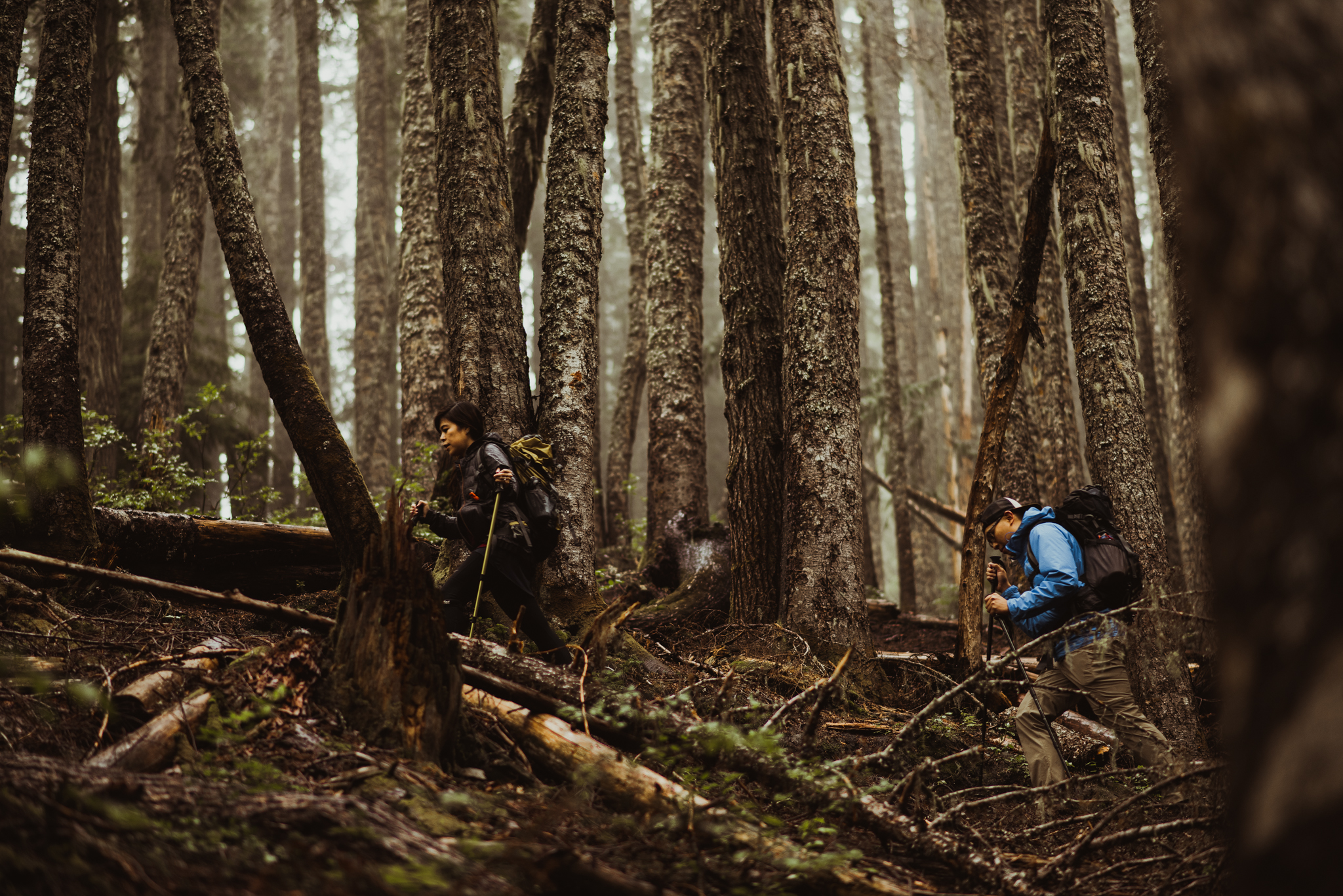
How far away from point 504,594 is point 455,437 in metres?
1.15

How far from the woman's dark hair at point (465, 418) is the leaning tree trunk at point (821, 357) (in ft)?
9.06

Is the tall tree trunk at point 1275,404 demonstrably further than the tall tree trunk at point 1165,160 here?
No

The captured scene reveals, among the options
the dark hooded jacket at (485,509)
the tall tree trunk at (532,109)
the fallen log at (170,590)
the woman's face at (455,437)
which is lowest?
the fallen log at (170,590)

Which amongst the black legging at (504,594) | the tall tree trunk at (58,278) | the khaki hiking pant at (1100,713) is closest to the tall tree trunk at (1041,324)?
the khaki hiking pant at (1100,713)

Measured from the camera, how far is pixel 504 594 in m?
5.49

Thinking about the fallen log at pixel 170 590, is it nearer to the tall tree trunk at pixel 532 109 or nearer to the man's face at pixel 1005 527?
the man's face at pixel 1005 527

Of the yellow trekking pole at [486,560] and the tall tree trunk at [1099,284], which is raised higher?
the tall tree trunk at [1099,284]

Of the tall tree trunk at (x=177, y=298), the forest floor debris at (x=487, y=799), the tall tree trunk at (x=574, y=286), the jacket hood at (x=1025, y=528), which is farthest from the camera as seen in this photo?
the tall tree trunk at (x=177, y=298)

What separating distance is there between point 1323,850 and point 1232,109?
4.27 ft

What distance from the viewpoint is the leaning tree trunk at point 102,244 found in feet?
40.1

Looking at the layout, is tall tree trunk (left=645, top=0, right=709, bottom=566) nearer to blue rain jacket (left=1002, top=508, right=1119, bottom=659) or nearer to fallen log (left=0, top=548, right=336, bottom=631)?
blue rain jacket (left=1002, top=508, right=1119, bottom=659)

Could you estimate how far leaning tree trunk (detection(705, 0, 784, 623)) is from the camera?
7.68 metres

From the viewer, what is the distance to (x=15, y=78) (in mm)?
5637

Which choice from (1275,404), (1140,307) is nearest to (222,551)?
(1275,404)
